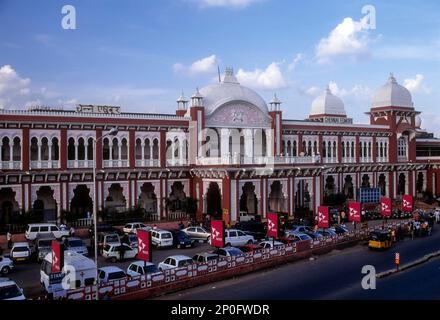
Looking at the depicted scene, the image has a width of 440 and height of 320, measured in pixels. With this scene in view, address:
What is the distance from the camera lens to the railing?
106 ft

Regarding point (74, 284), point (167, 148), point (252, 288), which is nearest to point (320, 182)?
point (167, 148)

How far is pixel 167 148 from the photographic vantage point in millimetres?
38969

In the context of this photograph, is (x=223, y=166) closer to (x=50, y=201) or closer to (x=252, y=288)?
(x=50, y=201)

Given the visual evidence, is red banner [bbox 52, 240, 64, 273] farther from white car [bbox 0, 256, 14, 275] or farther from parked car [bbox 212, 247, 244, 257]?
parked car [bbox 212, 247, 244, 257]

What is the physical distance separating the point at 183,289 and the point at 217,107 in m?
22.4

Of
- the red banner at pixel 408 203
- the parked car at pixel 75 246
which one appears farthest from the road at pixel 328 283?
the red banner at pixel 408 203

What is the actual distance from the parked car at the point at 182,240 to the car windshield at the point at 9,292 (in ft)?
41.6

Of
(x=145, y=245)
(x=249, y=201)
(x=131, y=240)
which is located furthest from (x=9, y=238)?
(x=249, y=201)

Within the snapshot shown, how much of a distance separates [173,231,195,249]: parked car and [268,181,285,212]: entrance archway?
12887mm

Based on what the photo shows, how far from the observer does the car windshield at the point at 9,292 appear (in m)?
16.0

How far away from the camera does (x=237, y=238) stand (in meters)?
28.6

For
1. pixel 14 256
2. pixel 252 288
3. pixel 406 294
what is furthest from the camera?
pixel 14 256

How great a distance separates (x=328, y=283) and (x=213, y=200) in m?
20.5

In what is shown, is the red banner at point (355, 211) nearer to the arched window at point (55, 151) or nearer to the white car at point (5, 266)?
the white car at point (5, 266)
